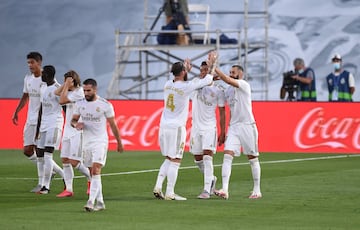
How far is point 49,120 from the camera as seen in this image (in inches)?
851

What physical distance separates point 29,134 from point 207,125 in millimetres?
3780

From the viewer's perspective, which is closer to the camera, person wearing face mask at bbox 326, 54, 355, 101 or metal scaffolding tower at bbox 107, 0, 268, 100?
person wearing face mask at bbox 326, 54, 355, 101

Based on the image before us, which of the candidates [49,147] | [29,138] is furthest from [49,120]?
[29,138]

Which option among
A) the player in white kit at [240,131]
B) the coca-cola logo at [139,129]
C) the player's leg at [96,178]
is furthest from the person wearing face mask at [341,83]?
the player's leg at [96,178]

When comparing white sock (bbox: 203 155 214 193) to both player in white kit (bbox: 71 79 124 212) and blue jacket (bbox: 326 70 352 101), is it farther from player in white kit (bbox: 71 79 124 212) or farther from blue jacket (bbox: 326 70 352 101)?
blue jacket (bbox: 326 70 352 101)

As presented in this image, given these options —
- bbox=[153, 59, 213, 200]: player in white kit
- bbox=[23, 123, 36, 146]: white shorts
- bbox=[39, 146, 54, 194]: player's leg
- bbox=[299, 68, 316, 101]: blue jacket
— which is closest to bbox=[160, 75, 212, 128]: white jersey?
bbox=[153, 59, 213, 200]: player in white kit

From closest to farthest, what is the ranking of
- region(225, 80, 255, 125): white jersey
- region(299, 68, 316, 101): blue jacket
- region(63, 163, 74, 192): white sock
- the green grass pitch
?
the green grass pitch, region(225, 80, 255, 125): white jersey, region(63, 163, 74, 192): white sock, region(299, 68, 316, 101): blue jacket

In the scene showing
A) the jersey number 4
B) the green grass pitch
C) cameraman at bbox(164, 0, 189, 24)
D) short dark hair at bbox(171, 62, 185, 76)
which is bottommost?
the green grass pitch

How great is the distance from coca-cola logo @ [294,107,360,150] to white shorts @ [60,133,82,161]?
13102 mm

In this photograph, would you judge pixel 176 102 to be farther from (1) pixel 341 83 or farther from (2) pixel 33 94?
(1) pixel 341 83

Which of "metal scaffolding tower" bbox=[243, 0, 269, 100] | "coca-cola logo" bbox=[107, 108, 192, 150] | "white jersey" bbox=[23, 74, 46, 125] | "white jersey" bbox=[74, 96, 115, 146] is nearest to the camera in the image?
"white jersey" bbox=[74, 96, 115, 146]

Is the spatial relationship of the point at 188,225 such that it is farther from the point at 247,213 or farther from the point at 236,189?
the point at 236,189

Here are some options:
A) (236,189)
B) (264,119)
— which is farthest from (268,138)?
(236,189)

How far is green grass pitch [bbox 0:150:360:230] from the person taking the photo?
16.4 m
